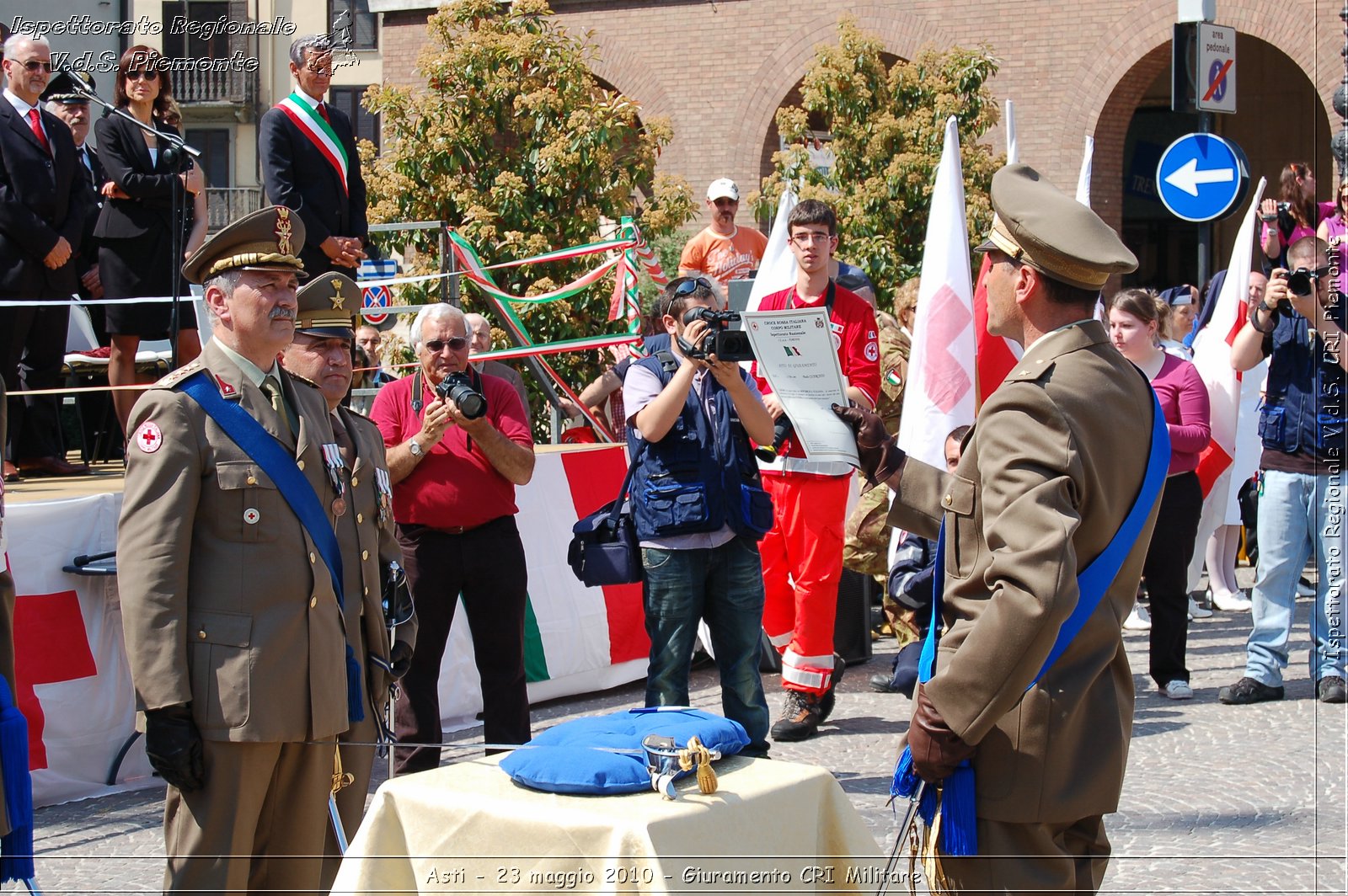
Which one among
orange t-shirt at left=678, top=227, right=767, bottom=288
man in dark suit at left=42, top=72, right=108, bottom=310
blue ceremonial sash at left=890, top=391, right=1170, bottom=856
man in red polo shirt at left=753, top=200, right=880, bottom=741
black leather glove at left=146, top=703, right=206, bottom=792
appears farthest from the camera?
orange t-shirt at left=678, top=227, right=767, bottom=288

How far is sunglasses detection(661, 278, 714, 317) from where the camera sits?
603cm

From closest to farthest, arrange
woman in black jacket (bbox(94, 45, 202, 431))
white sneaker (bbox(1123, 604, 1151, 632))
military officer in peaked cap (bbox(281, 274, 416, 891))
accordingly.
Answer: military officer in peaked cap (bbox(281, 274, 416, 891)), woman in black jacket (bbox(94, 45, 202, 431)), white sneaker (bbox(1123, 604, 1151, 632))

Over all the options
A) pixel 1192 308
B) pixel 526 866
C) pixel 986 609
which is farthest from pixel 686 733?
pixel 1192 308

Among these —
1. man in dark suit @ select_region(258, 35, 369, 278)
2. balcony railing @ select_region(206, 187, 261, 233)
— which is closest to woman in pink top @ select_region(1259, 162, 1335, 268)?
man in dark suit @ select_region(258, 35, 369, 278)

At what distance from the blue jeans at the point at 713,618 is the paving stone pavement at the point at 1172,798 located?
2.01ft

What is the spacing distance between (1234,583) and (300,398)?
8.85 meters

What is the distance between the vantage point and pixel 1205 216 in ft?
34.6

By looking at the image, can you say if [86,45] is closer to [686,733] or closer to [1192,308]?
[1192,308]

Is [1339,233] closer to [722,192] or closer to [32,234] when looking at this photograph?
[722,192]

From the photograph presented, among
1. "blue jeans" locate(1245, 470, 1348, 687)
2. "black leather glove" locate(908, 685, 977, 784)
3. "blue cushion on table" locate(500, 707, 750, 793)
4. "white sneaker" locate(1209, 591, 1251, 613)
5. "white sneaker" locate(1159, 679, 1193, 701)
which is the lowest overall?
"white sneaker" locate(1209, 591, 1251, 613)

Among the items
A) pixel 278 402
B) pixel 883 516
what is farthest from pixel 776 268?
pixel 278 402

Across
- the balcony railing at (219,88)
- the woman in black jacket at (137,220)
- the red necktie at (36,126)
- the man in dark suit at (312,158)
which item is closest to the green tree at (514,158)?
the woman in black jacket at (137,220)

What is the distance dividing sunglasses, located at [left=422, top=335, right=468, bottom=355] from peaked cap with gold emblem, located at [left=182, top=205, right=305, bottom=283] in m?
1.76

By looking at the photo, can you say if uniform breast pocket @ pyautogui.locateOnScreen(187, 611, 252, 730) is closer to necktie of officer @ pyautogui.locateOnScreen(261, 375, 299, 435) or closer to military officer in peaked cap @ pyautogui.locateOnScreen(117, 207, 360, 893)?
military officer in peaked cap @ pyautogui.locateOnScreen(117, 207, 360, 893)
